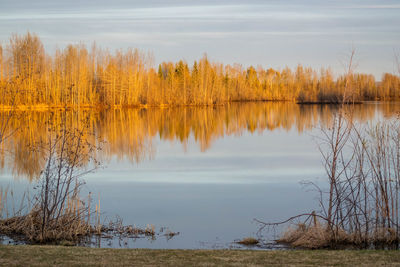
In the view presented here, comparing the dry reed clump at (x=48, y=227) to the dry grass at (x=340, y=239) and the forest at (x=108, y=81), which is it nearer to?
the dry grass at (x=340, y=239)

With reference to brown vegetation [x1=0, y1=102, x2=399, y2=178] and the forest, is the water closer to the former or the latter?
brown vegetation [x1=0, y1=102, x2=399, y2=178]

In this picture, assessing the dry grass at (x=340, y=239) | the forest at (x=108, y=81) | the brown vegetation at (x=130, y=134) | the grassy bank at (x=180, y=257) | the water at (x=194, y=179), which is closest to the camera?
the grassy bank at (x=180, y=257)

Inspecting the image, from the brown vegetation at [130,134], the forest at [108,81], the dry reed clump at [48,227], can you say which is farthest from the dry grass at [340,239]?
the forest at [108,81]

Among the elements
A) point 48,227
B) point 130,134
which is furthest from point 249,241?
point 130,134

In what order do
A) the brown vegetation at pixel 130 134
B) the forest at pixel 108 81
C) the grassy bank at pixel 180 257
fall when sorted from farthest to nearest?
the forest at pixel 108 81, the brown vegetation at pixel 130 134, the grassy bank at pixel 180 257

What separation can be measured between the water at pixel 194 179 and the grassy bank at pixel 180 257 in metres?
1.95

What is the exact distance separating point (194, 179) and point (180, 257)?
950cm

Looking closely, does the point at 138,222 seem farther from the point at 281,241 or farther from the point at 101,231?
the point at 281,241

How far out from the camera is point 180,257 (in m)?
7.10

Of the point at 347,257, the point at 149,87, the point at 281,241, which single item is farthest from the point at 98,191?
the point at 149,87

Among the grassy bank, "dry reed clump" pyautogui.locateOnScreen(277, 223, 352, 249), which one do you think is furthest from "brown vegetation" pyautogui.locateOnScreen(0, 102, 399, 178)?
"dry reed clump" pyautogui.locateOnScreen(277, 223, 352, 249)

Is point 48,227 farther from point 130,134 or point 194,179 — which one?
point 130,134

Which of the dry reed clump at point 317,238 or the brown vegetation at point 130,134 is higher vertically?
the brown vegetation at point 130,134

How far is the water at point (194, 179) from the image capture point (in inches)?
438
